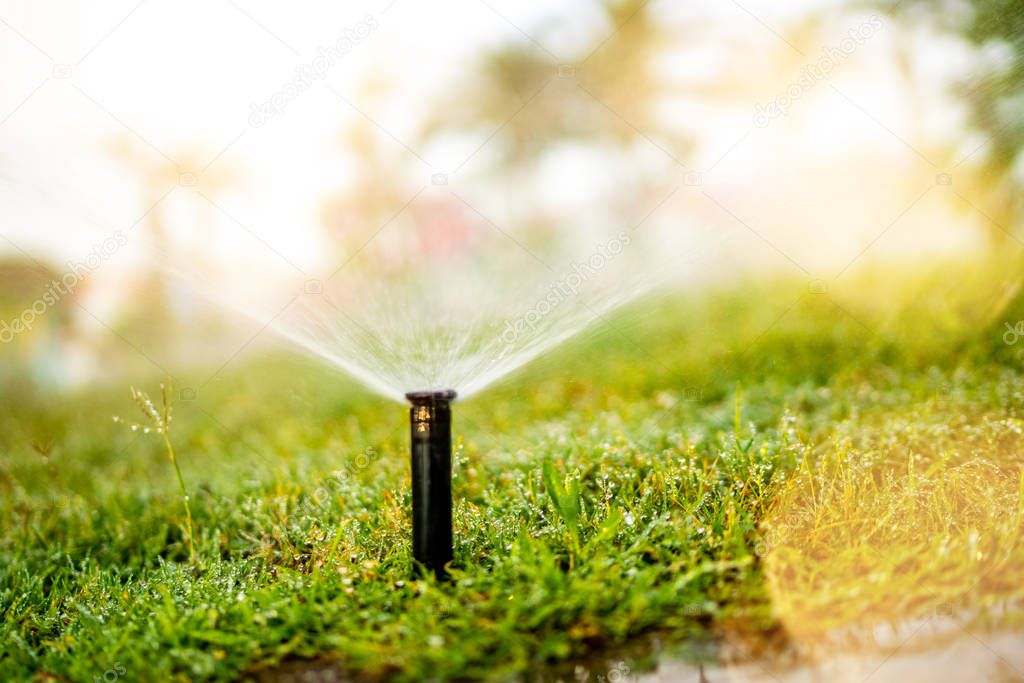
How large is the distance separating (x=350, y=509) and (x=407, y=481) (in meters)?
0.33

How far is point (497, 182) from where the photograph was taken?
14695 mm

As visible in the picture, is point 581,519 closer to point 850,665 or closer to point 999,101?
point 850,665

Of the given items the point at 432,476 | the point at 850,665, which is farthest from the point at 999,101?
the point at 432,476

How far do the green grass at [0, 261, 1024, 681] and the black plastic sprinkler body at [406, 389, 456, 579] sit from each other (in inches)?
5.6

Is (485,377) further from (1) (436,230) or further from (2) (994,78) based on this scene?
(1) (436,230)

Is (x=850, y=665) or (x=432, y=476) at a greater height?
(x=432, y=476)

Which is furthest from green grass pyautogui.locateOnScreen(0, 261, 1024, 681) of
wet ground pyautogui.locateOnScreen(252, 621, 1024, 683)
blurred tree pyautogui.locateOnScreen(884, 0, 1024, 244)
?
blurred tree pyautogui.locateOnScreen(884, 0, 1024, 244)

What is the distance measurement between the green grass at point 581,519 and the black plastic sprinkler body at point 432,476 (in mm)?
143

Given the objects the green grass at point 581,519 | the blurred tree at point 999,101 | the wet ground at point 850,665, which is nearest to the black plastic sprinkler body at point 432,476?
the green grass at point 581,519

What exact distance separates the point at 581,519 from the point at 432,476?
2.60ft

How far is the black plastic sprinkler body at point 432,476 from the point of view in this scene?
3.01 m

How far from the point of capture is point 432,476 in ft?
10.0

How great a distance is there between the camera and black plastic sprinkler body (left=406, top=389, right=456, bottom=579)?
301cm

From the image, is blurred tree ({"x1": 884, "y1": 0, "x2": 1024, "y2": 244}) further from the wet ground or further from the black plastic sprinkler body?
the black plastic sprinkler body
